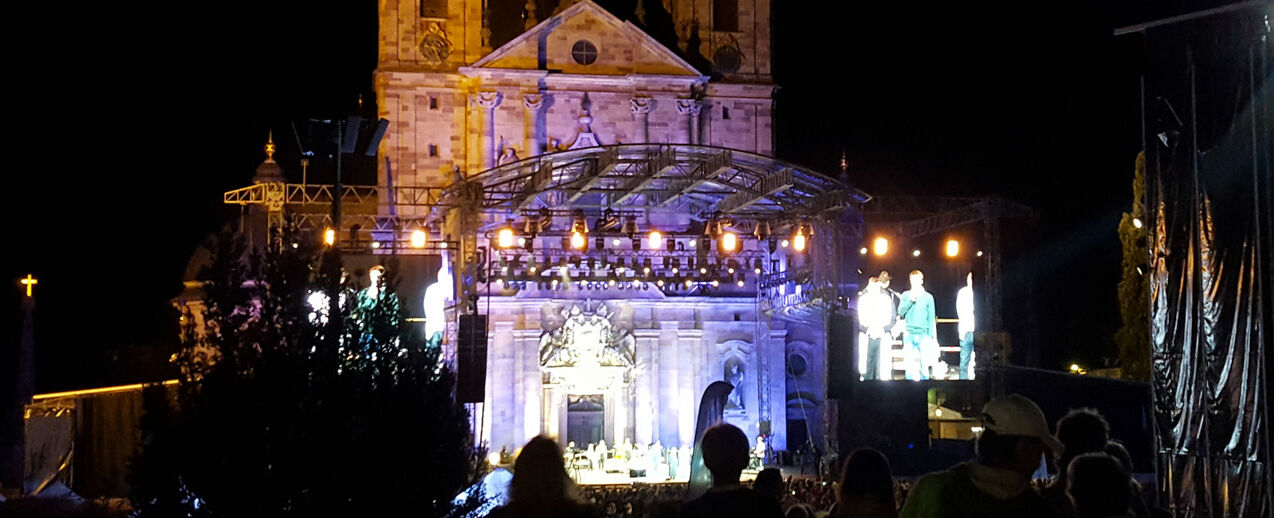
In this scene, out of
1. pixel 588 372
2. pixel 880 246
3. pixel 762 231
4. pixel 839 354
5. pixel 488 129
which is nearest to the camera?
pixel 839 354

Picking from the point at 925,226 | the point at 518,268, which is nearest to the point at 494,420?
the point at 518,268

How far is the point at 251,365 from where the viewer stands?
7.16 metres

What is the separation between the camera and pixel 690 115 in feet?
102

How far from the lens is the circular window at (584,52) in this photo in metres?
30.8

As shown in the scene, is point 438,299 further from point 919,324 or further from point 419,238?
point 919,324

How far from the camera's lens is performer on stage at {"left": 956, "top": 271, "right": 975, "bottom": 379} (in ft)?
94.9

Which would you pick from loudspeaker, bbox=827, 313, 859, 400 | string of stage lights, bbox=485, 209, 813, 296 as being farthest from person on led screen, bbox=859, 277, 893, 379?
loudspeaker, bbox=827, 313, 859, 400

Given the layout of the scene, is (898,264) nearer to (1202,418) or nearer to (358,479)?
(1202,418)

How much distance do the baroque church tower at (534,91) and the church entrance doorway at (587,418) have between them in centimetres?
654

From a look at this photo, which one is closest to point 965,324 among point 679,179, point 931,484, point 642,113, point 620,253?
point 620,253

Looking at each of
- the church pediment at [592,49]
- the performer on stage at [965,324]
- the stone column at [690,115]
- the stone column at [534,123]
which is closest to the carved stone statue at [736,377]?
the performer on stage at [965,324]

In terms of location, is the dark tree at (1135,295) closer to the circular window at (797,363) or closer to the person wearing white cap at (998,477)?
the circular window at (797,363)

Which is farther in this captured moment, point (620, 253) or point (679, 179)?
point (620, 253)

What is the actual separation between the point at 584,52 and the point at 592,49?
0.74ft
